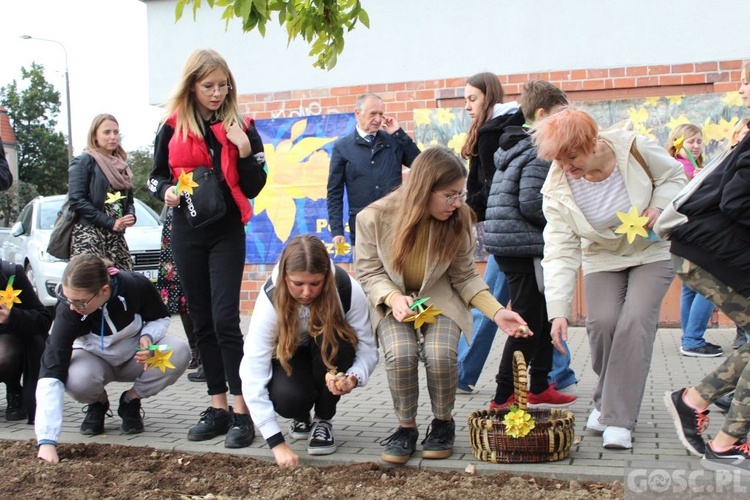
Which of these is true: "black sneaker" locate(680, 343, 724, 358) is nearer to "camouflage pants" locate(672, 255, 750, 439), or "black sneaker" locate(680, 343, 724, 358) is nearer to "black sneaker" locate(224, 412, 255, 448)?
"camouflage pants" locate(672, 255, 750, 439)

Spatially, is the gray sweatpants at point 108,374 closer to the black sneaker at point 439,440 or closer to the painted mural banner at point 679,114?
the black sneaker at point 439,440

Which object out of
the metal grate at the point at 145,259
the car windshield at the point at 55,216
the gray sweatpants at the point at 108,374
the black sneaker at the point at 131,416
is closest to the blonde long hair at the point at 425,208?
the gray sweatpants at the point at 108,374

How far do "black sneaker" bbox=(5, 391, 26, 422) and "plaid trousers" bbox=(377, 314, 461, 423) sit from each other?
2634 mm

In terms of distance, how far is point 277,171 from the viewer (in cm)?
1057

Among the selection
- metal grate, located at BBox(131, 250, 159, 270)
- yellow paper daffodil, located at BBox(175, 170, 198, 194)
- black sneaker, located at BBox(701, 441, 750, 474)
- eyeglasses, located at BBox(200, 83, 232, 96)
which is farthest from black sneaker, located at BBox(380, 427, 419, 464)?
metal grate, located at BBox(131, 250, 159, 270)

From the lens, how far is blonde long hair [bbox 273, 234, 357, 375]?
14.1 ft

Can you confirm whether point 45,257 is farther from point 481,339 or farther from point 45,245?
point 481,339

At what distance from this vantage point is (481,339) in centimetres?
591

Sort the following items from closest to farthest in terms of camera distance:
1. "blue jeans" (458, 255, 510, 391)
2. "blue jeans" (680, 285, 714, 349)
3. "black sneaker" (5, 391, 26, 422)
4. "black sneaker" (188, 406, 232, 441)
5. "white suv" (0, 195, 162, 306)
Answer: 1. "black sneaker" (188, 406, 232, 441)
2. "black sneaker" (5, 391, 26, 422)
3. "blue jeans" (458, 255, 510, 391)
4. "blue jeans" (680, 285, 714, 349)
5. "white suv" (0, 195, 162, 306)

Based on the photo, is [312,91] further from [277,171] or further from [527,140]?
[527,140]

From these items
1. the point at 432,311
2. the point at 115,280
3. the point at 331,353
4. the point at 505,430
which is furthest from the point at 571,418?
the point at 115,280

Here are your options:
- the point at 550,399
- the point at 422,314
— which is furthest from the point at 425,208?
the point at 550,399

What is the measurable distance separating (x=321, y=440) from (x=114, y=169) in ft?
11.7

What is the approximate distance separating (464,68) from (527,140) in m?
4.80
